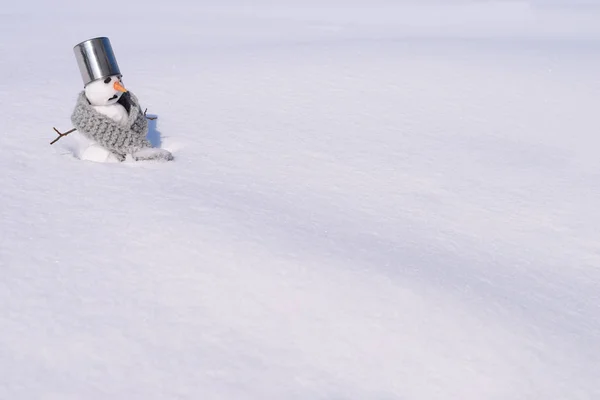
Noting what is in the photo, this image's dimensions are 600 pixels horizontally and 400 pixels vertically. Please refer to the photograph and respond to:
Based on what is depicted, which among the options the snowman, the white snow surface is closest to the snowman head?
the snowman

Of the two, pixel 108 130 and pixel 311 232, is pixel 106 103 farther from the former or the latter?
pixel 311 232

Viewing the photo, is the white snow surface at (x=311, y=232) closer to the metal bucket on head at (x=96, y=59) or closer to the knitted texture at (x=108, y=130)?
the knitted texture at (x=108, y=130)

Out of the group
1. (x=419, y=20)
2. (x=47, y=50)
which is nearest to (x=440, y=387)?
(x=47, y=50)

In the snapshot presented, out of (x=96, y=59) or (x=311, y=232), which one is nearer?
(x=311, y=232)

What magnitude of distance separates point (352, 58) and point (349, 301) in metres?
2.03

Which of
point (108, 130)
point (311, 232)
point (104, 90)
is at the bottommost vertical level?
point (311, 232)

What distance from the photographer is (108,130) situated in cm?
184

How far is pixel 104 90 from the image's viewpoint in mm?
A: 1850

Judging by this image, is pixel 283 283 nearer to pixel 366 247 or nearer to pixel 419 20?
pixel 366 247

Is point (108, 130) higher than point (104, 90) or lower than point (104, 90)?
lower

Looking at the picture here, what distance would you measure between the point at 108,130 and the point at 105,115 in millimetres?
61

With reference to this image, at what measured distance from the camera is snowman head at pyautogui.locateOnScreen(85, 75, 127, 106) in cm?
185

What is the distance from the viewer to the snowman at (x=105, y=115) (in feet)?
6.03

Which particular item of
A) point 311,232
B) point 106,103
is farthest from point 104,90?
point 311,232
